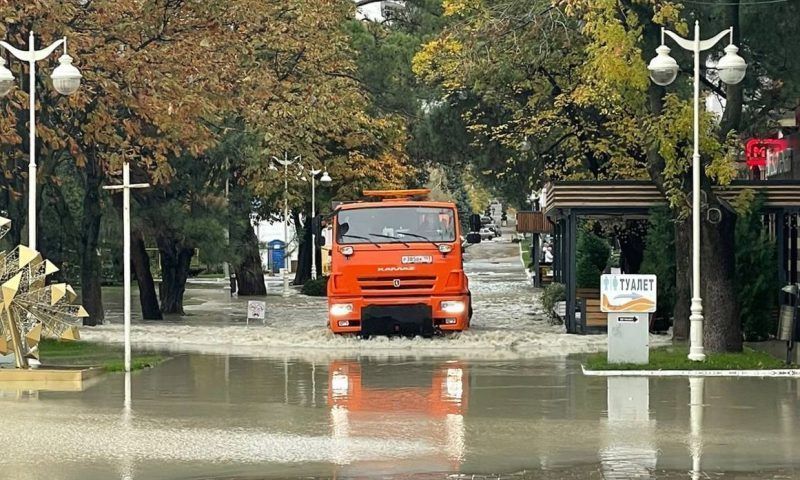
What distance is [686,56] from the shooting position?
26.6 meters

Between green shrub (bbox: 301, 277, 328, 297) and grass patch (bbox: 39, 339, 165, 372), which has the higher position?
green shrub (bbox: 301, 277, 328, 297)

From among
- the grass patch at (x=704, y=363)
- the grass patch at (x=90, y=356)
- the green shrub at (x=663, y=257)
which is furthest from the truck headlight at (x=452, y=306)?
the grass patch at (x=90, y=356)

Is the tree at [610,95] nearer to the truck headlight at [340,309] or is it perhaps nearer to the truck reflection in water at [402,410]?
the truck reflection in water at [402,410]

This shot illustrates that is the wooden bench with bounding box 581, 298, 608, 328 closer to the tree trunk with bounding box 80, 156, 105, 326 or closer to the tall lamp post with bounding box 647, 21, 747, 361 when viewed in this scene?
the tall lamp post with bounding box 647, 21, 747, 361

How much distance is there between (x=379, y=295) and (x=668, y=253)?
6475 millimetres

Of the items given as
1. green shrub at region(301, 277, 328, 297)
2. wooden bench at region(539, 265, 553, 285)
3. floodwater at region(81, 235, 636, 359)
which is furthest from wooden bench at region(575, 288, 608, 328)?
wooden bench at region(539, 265, 553, 285)

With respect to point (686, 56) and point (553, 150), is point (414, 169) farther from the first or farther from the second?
point (686, 56)

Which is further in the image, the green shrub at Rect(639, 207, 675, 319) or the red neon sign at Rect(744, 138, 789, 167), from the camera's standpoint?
the red neon sign at Rect(744, 138, 789, 167)

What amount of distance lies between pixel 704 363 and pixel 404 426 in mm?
7386

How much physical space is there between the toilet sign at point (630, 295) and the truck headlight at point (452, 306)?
652cm

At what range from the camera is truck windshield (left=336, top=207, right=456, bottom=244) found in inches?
1053

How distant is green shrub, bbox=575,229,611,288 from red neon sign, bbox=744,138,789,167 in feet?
15.8

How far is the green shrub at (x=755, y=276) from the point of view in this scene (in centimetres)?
2677

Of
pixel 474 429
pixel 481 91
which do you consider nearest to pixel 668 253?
pixel 481 91
